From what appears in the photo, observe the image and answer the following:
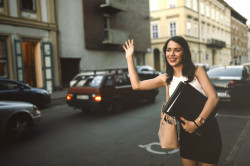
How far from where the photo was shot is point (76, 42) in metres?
18.2

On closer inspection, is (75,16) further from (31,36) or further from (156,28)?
(156,28)

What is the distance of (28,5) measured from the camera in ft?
48.6

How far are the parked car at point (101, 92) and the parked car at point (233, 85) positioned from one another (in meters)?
3.42

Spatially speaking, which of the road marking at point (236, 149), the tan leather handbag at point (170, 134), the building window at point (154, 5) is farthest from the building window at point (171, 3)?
the tan leather handbag at point (170, 134)

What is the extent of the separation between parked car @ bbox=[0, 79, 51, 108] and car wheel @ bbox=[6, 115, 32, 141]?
3510 millimetres

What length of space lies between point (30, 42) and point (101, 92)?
9.97 meters

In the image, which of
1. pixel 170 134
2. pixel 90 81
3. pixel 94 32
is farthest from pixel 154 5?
pixel 170 134

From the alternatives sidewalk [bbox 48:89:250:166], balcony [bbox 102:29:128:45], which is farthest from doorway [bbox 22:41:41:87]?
sidewalk [bbox 48:89:250:166]

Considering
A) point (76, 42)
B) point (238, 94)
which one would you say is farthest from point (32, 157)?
point (76, 42)

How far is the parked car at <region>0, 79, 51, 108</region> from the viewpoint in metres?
8.66

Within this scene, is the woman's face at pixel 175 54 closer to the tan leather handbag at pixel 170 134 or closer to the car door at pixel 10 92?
the tan leather handbag at pixel 170 134

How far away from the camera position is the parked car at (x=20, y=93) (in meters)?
8.66

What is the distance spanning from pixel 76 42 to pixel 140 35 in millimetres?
10267

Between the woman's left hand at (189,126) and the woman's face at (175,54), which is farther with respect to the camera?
the woman's face at (175,54)
